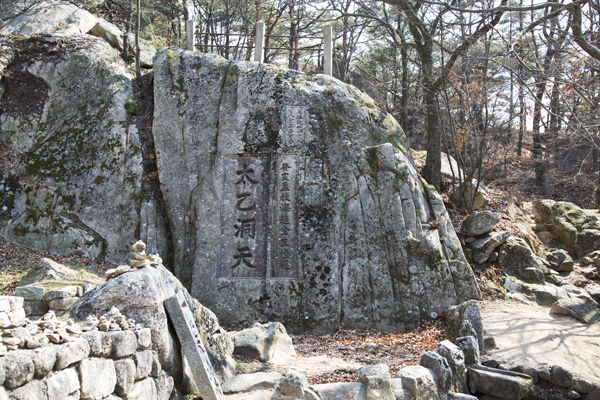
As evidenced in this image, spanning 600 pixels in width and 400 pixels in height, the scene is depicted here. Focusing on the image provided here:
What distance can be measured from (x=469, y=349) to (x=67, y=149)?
968cm

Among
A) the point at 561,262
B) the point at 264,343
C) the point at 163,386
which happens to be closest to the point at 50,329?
the point at 163,386

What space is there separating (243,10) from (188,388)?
1909cm

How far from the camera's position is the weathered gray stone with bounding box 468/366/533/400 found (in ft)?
24.1

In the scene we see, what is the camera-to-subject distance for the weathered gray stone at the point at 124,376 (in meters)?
4.56

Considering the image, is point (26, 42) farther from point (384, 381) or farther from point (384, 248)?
point (384, 381)

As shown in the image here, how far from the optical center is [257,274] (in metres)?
10.5

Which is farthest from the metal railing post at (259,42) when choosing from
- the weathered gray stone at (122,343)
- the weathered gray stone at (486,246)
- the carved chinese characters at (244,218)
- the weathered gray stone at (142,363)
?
the weathered gray stone at (122,343)

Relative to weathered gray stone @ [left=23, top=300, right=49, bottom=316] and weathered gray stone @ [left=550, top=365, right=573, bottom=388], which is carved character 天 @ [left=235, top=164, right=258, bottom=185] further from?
weathered gray stone @ [left=550, top=365, right=573, bottom=388]

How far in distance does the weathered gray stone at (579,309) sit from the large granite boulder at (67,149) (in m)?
9.04

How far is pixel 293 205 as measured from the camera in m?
10.8

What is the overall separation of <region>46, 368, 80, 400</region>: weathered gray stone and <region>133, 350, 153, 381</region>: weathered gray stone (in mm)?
967

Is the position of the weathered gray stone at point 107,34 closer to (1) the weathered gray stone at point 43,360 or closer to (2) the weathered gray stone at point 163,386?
(2) the weathered gray stone at point 163,386

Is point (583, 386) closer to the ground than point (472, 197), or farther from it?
closer to the ground

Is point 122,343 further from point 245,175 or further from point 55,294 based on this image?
point 245,175
